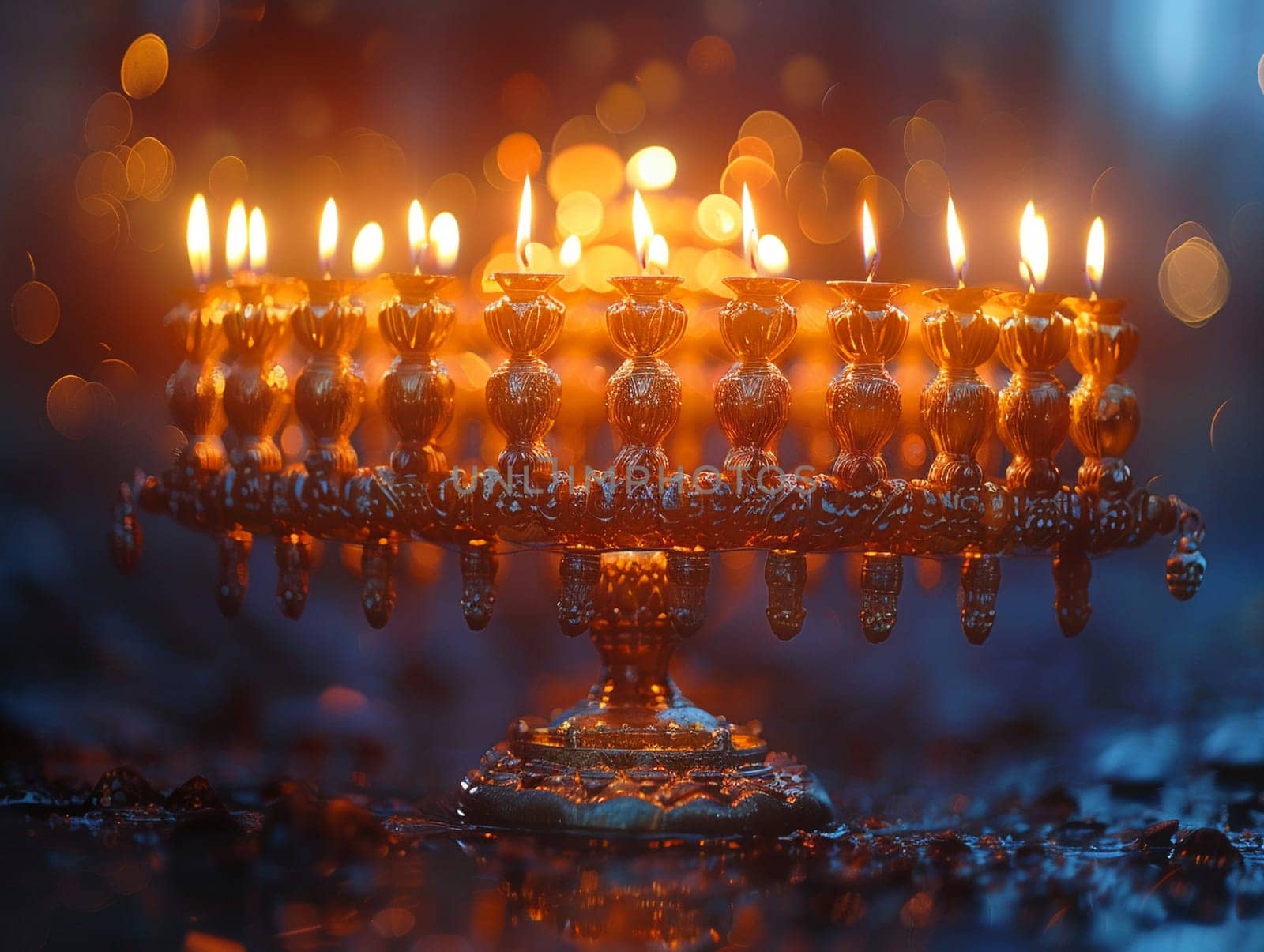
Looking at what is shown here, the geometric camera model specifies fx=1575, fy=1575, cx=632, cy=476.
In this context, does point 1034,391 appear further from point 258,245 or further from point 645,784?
point 258,245

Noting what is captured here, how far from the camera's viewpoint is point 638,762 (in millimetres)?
947

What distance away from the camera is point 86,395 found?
171cm

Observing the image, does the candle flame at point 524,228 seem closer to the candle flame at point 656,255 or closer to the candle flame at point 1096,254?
the candle flame at point 656,255

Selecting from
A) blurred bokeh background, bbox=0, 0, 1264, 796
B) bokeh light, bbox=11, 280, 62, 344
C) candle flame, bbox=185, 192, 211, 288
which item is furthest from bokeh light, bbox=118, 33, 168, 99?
candle flame, bbox=185, 192, 211, 288

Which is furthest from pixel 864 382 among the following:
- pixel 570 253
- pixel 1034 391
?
pixel 570 253

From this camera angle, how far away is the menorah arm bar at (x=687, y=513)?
819 mm

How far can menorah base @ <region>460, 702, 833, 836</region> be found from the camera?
2.95 feet

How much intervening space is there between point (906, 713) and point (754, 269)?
0.80m

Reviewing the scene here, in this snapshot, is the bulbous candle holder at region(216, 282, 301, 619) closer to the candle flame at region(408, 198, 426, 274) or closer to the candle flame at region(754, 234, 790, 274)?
the candle flame at region(408, 198, 426, 274)

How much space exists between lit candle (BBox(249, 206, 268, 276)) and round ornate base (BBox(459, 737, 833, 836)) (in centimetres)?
33

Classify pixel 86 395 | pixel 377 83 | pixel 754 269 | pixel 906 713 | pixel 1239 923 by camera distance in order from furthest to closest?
pixel 377 83
pixel 86 395
pixel 906 713
pixel 754 269
pixel 1239 923

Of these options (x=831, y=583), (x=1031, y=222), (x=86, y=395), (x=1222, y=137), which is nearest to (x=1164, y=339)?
(x=1222, y=137)

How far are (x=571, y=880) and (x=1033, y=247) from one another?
0.45 meters

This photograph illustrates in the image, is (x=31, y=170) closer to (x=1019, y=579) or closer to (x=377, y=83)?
(x=377, y=83)
